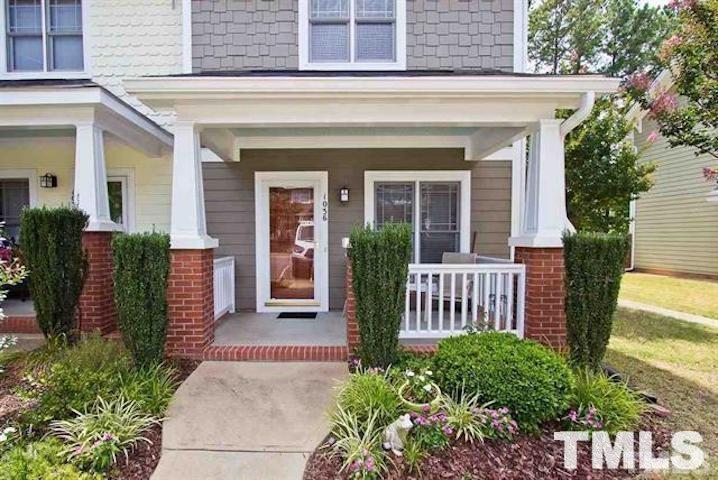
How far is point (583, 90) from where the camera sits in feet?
13.3

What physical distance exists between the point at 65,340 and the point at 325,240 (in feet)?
11.8

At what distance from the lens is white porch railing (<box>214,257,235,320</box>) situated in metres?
5.37

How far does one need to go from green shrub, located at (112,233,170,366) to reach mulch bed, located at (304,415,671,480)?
2027mm

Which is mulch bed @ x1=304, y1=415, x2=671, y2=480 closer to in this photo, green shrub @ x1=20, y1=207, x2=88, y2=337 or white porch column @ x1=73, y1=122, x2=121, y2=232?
green shrub @ x1=20, y1=207, x2=88, y2=337

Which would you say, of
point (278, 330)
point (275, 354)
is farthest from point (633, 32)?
point (275, 354)

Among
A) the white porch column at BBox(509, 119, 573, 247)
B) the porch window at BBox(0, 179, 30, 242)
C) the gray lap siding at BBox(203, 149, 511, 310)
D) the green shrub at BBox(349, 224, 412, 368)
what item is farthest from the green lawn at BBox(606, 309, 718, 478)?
the porch window at BBox(0, 179, 30, 242)

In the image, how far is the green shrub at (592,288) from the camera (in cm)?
379

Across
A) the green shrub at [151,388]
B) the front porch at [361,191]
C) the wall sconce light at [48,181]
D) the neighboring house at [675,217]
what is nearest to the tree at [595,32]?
the neighboring house at [675,217]

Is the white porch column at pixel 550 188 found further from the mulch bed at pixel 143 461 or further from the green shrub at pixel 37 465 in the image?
the green shrub at pixel 37 465

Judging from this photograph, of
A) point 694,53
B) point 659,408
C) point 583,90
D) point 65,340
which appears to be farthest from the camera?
point 694,53

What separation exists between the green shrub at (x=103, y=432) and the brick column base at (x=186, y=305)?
105 cm

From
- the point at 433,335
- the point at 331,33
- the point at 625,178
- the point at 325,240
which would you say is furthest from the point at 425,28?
the point at 625,178

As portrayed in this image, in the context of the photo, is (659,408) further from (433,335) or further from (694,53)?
(694,53)

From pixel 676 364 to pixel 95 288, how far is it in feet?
23.6
